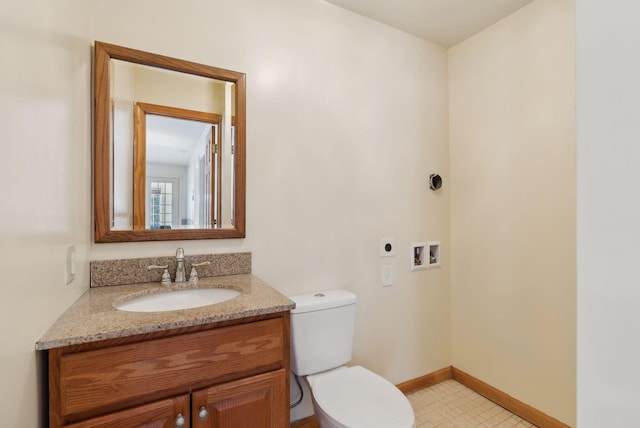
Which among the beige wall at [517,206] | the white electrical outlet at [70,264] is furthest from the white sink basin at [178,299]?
the beige wall at [517,206]

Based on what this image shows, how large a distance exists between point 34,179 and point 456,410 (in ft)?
7.65

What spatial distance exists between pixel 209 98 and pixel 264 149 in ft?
1.18

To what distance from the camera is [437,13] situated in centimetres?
192

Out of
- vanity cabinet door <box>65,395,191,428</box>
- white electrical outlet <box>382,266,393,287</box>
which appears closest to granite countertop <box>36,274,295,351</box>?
vanity cabinet door <box>65,395,191,428</box>

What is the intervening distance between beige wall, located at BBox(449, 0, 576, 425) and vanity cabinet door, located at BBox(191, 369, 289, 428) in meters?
1.54

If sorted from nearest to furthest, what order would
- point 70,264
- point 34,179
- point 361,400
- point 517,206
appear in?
1. point 34,179
2. point 70,264
3. point 361,400
4. point 517,206

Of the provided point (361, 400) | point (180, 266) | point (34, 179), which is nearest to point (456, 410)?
point (361, 400)

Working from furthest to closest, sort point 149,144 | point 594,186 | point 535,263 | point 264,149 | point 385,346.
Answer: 1. point 385,346
2. point 535,263
3. point 264,149
4. point 149,144
5. point 594,186

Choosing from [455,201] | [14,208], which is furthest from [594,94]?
[455,201]

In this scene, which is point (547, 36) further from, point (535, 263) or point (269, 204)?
point (269, 204)

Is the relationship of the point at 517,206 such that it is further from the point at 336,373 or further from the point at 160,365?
the point at 160,365

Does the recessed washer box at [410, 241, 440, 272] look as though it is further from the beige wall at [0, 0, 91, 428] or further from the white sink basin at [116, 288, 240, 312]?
the beige wall at [0, 0, 91, 428]

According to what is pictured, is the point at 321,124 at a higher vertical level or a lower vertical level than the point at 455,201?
higher

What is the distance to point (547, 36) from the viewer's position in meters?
1.72
